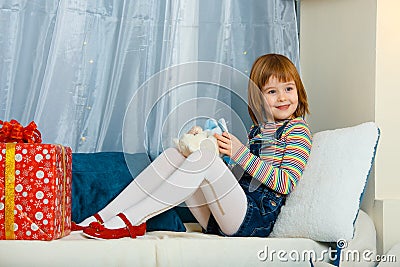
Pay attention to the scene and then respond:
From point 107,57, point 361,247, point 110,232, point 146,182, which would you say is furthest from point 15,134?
point 361,247

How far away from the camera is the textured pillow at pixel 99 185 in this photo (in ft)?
6.78

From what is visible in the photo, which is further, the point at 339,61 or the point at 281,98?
the point at 339,61

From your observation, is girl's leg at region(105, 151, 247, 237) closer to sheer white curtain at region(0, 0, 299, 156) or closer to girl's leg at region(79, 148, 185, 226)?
girl's leg at region(79, 148, 185, 226)

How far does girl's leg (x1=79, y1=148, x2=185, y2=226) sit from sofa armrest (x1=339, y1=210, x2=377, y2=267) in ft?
1.72

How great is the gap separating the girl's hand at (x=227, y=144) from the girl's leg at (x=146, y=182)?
126 mm

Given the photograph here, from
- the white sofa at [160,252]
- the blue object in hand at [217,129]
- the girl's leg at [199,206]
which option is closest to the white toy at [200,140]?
the blue object in hand at [217,129]

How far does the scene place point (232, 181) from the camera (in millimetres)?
1938

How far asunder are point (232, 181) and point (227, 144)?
111mm

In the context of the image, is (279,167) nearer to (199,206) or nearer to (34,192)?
(199,206)

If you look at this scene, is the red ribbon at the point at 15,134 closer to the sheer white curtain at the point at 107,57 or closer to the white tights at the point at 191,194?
the white tights at the point at 191,194

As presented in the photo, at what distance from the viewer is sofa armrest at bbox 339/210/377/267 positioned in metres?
1.90

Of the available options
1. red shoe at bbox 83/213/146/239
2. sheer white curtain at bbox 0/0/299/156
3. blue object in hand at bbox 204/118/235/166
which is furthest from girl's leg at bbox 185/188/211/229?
sheer white curtain at bbox 0/0/299/156

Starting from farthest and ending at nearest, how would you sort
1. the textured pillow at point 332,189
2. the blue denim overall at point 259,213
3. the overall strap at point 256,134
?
1. the overall strap at point 256,134
2. the blue denim overall at point 259,213
3. the textured pillow at point 332,189

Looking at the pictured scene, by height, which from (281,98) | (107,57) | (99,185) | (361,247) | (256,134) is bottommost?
(361,247)
